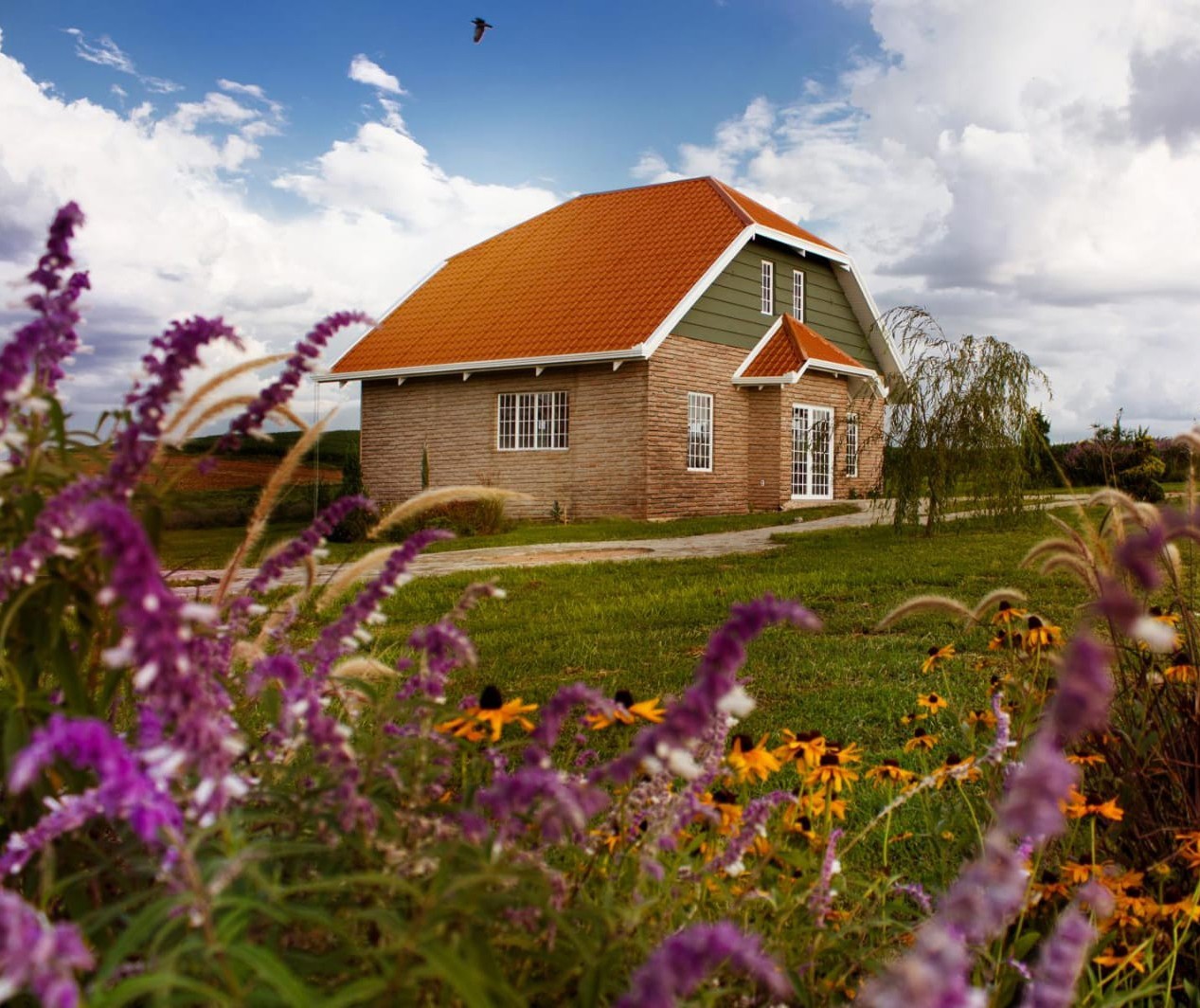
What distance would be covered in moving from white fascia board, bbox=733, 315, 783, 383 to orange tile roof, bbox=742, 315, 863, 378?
44mm

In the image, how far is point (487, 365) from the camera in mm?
21781

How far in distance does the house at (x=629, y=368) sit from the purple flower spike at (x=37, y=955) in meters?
19.1

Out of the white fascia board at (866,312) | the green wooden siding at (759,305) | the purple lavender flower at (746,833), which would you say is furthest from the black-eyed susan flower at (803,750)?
the white fascia board at (866,312)

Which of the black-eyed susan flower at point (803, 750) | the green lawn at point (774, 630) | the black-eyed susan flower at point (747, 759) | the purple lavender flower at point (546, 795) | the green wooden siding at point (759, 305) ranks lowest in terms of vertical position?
the green lawn at point (774, 630)

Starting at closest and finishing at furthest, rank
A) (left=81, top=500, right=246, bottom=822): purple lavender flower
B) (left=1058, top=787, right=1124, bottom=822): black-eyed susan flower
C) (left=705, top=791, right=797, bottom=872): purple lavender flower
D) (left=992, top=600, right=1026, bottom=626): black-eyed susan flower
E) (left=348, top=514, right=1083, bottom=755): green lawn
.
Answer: (left=81, top=500, right=246, bottom=822): purple lavender flower
(left=705, top=791, right=797, bottom=872): purple lavender flower
(left=1058, top=787, right=1124, bottom=822): black-eyed susan flower
(left=992, top=600, right=1026, bottom=626): black-eyed susan flower
(left=348, top=514, right=1083, bottom=755): green lawn

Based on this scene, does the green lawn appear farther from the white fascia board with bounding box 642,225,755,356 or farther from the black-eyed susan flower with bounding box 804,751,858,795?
the white fascia board with bounding box 642,225,755,356

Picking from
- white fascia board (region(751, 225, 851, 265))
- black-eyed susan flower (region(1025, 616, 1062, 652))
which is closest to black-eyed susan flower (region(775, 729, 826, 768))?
black-eyed susan flower (region(1025, 616, 1062, 652))

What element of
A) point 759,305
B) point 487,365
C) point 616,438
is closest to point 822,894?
point 616,438

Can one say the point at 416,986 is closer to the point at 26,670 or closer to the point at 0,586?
the point at 0,586

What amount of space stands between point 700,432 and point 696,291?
9.30ft

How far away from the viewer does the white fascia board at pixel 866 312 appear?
1024 inches

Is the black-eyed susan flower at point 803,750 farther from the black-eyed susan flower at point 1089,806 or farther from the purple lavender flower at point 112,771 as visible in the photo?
the purple lavender flower at point 112,771

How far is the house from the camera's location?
68.9ft

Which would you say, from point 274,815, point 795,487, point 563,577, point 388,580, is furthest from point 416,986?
point 795,487
